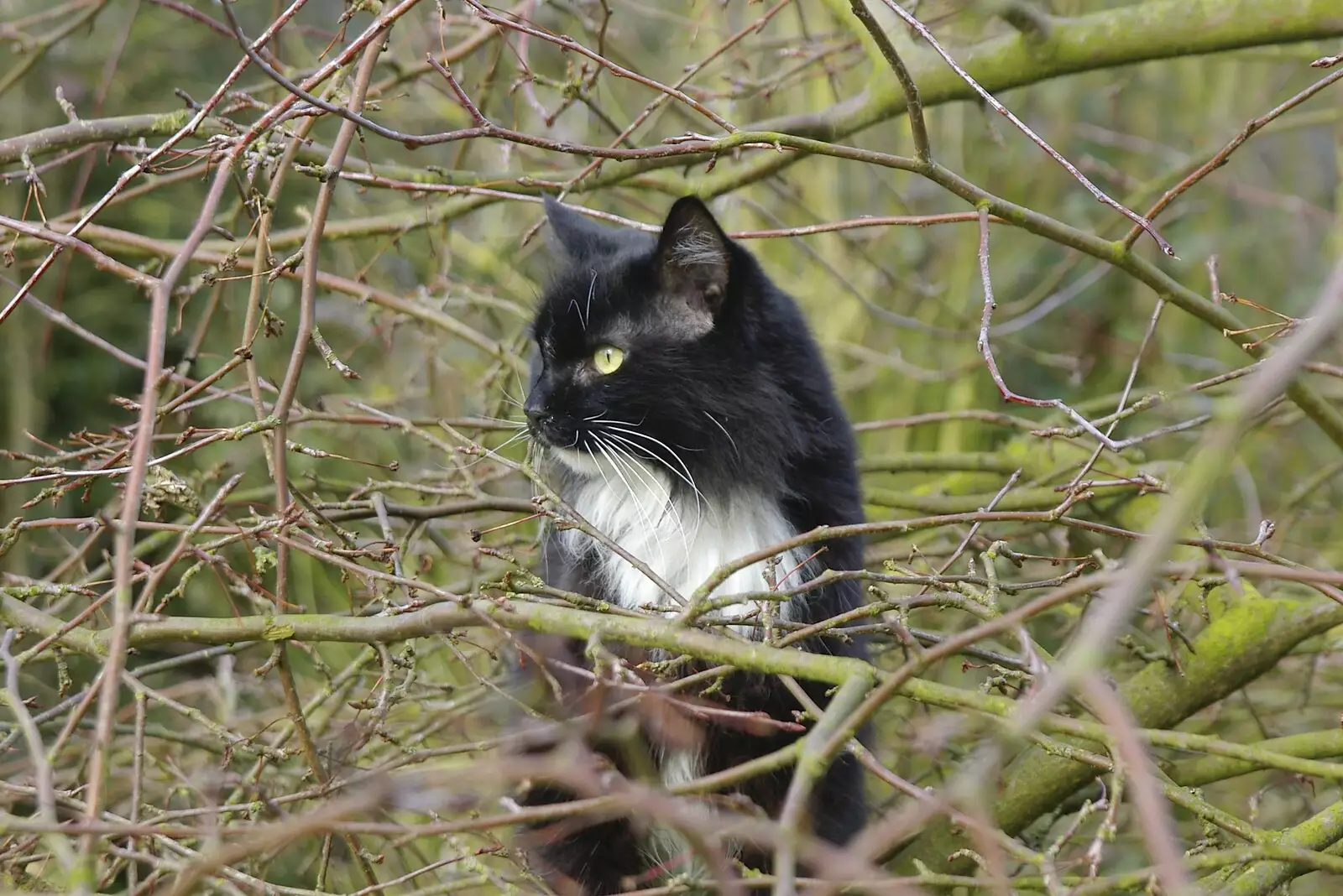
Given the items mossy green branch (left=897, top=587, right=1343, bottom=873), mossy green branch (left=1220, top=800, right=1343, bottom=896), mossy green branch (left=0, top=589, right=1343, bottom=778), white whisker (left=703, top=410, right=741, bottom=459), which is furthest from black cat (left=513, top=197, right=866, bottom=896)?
mossy green branch (left=1220, top=800, right=1343, bottom=896)

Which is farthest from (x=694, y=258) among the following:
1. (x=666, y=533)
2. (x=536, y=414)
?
(x=666, y=533)

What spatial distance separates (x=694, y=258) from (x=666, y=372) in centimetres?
28

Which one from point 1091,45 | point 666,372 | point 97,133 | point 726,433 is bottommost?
point 726,433

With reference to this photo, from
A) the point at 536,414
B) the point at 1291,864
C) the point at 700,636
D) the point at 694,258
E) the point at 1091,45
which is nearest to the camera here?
the point at 700,636

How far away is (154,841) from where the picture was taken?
6.76 ft

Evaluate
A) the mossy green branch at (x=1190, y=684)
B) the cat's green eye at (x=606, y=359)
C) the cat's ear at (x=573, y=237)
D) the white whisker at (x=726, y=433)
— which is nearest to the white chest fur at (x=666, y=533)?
the white whisker at (x=726, y=433)

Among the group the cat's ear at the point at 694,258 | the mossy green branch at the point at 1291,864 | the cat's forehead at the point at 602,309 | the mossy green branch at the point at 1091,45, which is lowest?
the mossy green branch at the point at 1291,864

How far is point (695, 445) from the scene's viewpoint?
296cm

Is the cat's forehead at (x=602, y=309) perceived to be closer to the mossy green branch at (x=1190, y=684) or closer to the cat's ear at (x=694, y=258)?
the cat's ear at (x=694, y=258)

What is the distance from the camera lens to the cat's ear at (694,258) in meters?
2.77

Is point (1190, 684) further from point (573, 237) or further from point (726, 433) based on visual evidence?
point (573, 237)

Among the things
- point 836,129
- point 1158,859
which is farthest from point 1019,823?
point 1158,859

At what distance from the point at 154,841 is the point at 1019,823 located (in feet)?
6.34

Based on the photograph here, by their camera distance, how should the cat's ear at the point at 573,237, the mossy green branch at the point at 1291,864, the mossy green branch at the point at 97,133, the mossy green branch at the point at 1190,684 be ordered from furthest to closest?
the cat's ear at the point at 573,237 → the mossy green branch at the point at 1190,684 → the mossy green branch at the point at 97,133 → the mossy green branch at the point at 1291,864
